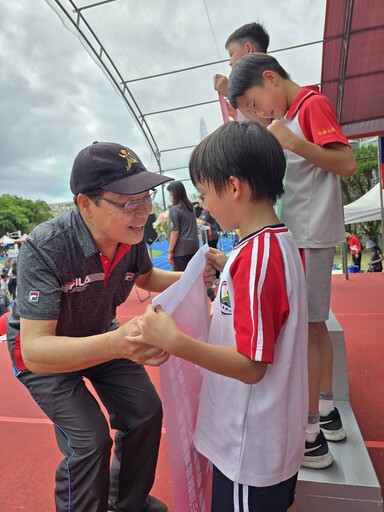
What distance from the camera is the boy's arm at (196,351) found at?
0.84 meters

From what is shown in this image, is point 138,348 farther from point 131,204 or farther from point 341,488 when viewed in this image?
point 341,488

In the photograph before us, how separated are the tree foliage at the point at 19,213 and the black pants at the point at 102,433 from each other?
5611cm

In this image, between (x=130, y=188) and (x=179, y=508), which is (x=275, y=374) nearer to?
(x=179, y=508)

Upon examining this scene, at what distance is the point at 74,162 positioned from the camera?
1.28 meters

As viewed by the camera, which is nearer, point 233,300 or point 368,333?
point 233,300

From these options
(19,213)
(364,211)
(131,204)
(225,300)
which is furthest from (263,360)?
(19,213)

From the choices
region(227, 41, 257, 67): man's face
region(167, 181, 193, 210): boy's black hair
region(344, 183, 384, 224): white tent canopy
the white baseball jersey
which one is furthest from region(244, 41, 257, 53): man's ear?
region(344, 183, 384, 224): white tent canopy

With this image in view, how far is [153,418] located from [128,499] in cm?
36

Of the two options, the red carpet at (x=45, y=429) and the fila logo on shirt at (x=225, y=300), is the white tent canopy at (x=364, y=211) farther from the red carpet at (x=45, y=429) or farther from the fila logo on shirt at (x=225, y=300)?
the fila logo on shirt at (x=225, y=300)

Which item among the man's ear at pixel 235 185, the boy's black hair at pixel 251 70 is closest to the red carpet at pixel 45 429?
the man's ear at pixel 235 185

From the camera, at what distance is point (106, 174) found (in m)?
1.23

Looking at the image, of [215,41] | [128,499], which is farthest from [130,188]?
[215,41]

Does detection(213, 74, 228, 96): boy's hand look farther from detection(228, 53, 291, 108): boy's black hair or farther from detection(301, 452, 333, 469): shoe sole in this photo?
detection(301, 452, 333, 469): shoe sole

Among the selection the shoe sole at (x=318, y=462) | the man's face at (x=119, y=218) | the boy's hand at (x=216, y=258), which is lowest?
the shoe sole at (x=318, y=462)
